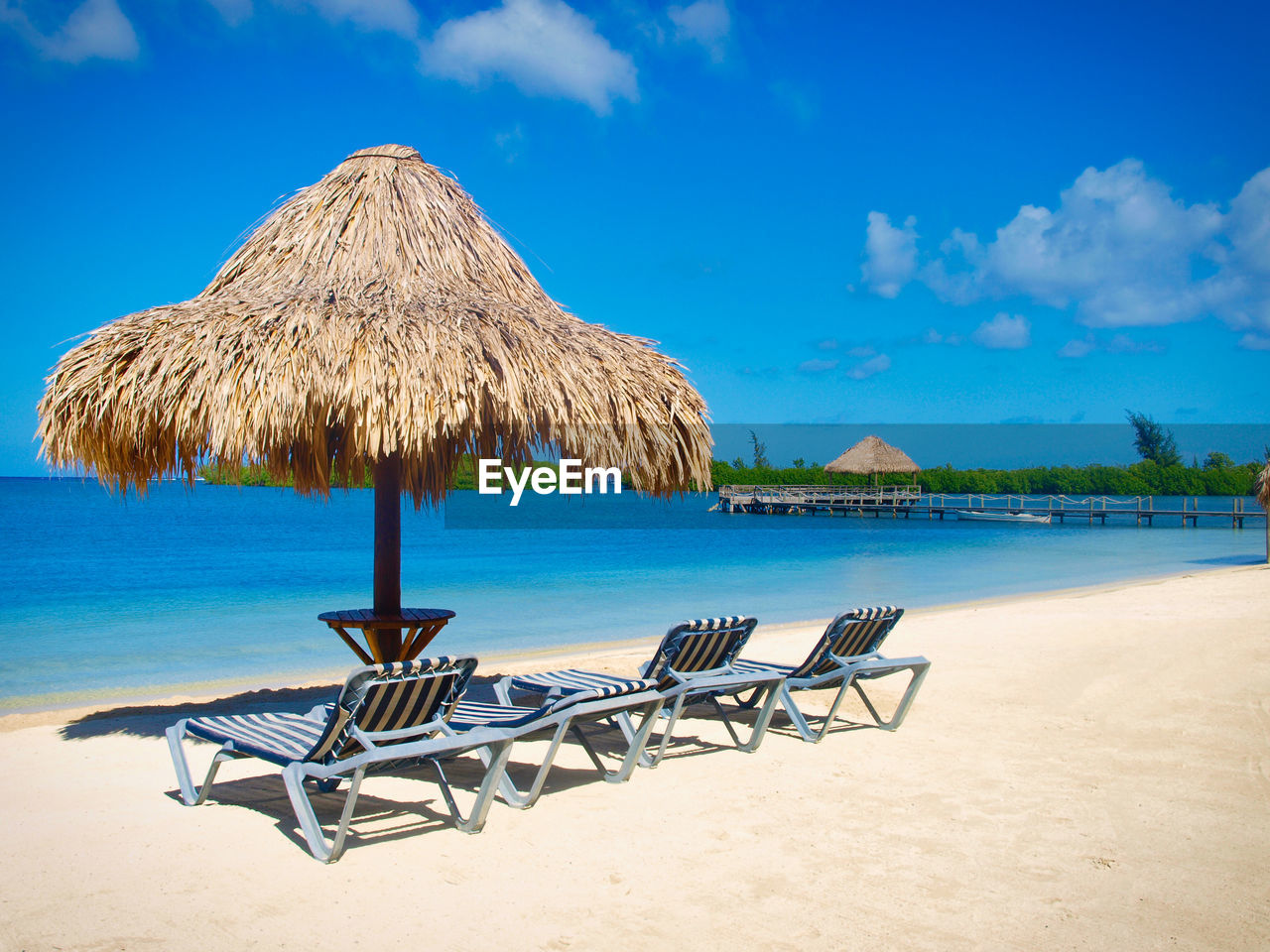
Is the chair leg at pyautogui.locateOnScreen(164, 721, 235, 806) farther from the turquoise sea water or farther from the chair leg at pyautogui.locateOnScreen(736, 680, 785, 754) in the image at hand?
the turquoise sea water

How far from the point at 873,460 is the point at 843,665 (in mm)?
44853

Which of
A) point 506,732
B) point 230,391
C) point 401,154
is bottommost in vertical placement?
point 506,732

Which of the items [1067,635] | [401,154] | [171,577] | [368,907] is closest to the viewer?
[368,907]

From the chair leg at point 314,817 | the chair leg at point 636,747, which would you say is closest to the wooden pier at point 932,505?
the chair leg at point 636,747

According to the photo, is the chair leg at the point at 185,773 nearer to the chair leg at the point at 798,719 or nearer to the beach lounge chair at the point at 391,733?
the beach lounge chair at the point at 391,733

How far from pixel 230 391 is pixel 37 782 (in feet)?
6.04

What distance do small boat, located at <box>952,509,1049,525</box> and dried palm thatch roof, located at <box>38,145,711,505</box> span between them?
142 ft

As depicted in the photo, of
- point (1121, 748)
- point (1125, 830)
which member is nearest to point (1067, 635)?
point (1121, 748)

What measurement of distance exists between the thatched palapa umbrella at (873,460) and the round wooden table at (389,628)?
44669 millimetres

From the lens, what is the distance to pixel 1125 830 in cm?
348

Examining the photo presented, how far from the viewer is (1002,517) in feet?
155

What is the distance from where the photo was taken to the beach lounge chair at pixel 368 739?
312 cm

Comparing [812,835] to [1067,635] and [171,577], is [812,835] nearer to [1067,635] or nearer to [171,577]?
[1067,635]

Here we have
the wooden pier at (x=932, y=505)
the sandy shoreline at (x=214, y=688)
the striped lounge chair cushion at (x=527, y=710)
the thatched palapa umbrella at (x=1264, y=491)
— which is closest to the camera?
the striped lounge chair cushion at (x=527, y=710)
